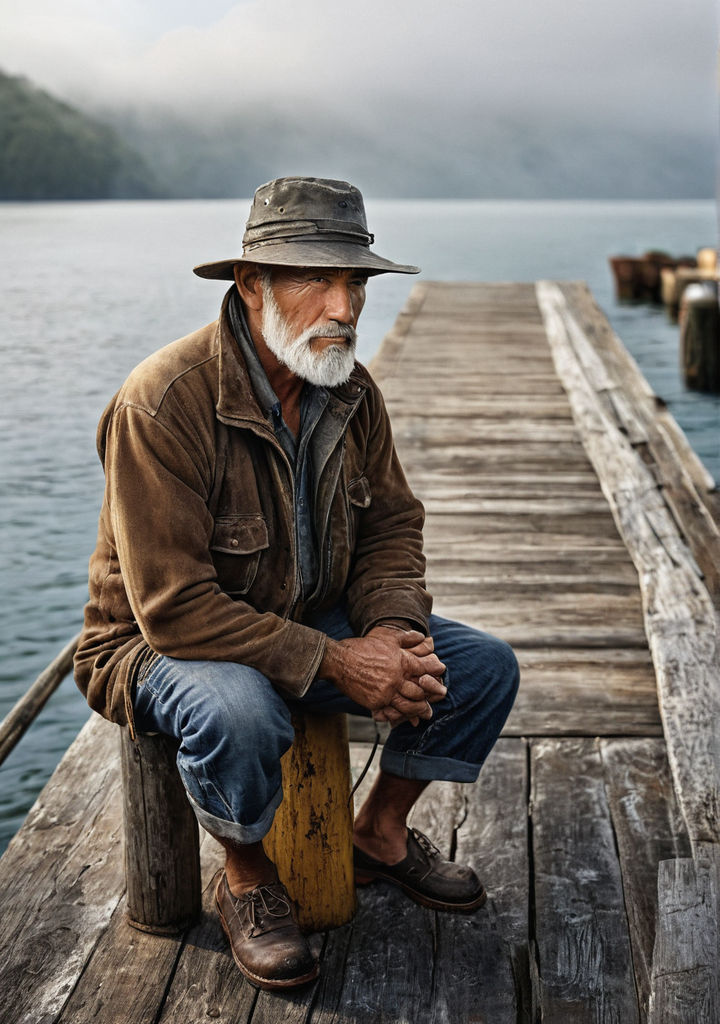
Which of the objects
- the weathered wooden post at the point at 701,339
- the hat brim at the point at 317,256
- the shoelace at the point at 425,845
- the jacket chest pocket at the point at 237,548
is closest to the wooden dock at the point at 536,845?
the shoelace at the point at 425,845

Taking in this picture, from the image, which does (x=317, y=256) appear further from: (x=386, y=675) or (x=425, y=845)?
(x=425, y=845)

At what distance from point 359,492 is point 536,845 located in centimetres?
103

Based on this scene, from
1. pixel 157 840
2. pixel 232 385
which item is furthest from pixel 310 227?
pixel 157 840

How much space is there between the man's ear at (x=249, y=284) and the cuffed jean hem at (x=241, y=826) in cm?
107

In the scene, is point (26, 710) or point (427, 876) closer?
point (427, 876)

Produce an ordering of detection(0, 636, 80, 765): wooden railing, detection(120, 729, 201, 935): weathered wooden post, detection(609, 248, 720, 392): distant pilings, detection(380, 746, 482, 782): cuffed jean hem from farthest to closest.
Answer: detection(609, 248, 720, 392): distant pilings → detection(0, 636, 80, 765): wooden railing → detection(380, 746, 482, 782): cuffed jean hem → detection(120, 729, 201, 935): weathered wooden post

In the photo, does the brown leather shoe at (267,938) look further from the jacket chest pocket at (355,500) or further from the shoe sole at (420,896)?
the jacket chest pocket at (355,500)

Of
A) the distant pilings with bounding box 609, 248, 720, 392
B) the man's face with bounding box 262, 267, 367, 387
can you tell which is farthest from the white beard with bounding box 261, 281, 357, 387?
the distant pilings with bounding box 609, 248, 720, 392

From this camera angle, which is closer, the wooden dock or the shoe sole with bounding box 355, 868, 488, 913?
the wooden dock

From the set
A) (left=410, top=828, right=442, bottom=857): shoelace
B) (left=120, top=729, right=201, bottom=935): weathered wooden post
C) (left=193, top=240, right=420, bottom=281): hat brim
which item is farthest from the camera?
(left=410, top=828, right=442, bottom=857): shoelace

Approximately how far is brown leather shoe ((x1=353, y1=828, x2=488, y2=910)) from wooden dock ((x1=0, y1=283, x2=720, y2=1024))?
4cm

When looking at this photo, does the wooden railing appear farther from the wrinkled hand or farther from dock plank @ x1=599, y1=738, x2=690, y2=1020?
dock plank @ x1=599, y1=738, x2=690, y2=1020

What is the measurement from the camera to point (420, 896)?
261 centimetres

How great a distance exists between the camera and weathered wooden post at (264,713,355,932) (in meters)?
2.48
